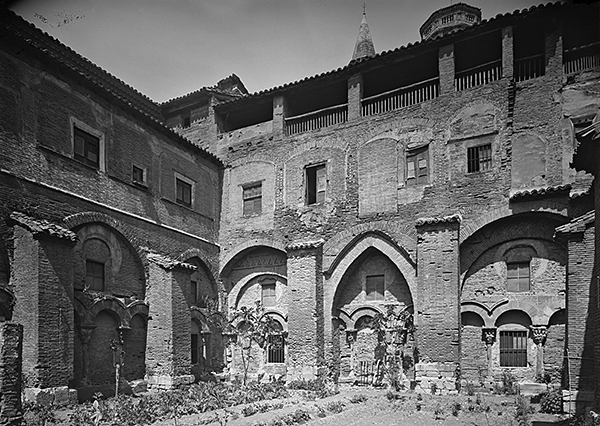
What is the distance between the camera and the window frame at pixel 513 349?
52.4ft

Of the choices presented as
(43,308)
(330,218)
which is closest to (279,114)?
(330,218)

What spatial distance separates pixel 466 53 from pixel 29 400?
17.8 m

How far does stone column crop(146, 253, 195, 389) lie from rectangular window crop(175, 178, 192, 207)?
2.94 meters

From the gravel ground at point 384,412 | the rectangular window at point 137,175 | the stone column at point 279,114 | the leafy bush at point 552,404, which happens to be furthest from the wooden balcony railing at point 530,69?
the rectangular window at point 137,175

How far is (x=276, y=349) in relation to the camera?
2025cm

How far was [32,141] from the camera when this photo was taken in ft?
45.7

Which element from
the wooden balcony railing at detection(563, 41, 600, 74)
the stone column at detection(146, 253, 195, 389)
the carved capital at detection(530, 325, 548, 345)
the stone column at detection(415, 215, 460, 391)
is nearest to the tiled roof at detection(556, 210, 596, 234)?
the stone column at detection(415, 215, 460, 391)

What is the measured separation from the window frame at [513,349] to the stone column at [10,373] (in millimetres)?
13429

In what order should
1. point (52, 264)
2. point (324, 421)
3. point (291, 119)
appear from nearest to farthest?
point (324, 421) < point (52, 264) < point (291, 119)

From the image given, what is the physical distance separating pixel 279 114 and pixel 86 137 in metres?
8.11

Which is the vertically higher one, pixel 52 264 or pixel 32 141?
pixel 32 141

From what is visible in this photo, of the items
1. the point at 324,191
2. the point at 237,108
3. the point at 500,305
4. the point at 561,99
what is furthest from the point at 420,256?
the point at 237,108

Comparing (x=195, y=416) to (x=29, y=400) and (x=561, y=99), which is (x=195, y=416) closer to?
(x=29, y=400)

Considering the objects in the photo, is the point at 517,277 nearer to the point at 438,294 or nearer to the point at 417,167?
the point at 438,294
